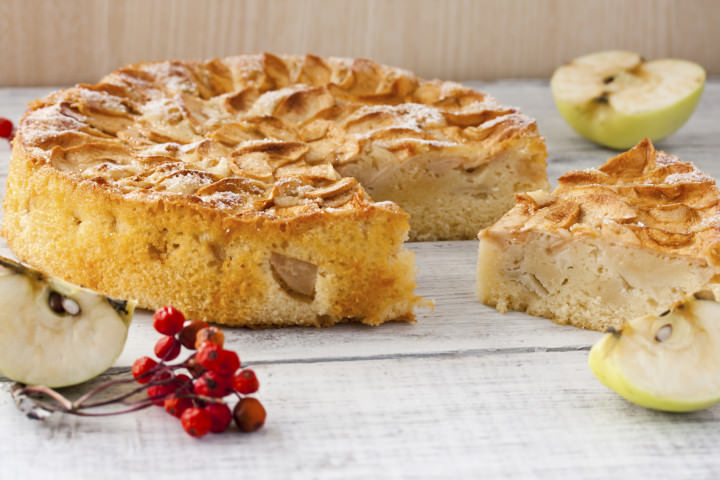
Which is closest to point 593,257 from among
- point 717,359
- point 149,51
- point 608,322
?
point 608,322

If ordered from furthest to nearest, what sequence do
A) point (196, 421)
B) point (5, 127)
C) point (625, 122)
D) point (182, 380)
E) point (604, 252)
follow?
point (625, 122), point (5, 127), point (604, 252), point (182, 380), point (196, 421)

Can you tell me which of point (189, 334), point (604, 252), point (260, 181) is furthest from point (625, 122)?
point (189, 334)

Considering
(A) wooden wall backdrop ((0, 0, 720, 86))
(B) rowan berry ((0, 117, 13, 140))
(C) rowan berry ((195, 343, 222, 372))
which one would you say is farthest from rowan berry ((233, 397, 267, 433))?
(A) wooden wall backdrop ((0, 0, 720, 86))

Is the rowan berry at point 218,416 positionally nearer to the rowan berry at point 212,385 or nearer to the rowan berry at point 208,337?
the rowan berry at point 212,385

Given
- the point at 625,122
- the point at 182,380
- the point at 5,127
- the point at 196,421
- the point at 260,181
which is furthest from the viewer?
the point at 625,122

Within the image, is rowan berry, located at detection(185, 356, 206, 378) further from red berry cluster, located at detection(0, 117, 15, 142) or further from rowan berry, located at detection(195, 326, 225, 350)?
red berry cluster, located at detection(0, 117, 15, 142)

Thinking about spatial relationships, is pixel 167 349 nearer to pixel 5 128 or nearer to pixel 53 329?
pixel 53 329

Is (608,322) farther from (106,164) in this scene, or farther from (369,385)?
(106,164)
